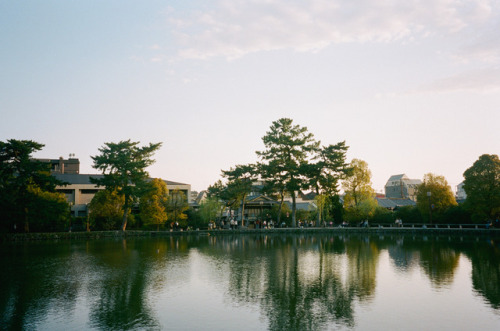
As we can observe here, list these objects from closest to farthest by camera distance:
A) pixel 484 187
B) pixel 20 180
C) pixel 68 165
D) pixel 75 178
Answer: pixel 20 180
pixel 484 187
pixel 75 178
pixel 68 165

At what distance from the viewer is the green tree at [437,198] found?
52188 mm

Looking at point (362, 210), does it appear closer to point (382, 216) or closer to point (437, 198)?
point (382, 216)

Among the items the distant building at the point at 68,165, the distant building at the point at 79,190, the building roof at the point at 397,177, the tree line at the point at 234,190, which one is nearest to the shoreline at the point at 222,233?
the tree line at the point at 234,190

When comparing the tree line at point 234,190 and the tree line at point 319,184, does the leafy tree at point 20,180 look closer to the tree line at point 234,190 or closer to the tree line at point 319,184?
the tree line at point 234,190

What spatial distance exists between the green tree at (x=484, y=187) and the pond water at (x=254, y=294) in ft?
74.1

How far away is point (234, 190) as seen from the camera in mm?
57969

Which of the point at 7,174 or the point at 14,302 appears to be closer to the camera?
the point at 14,302

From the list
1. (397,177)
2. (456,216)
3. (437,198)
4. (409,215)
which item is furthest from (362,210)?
(397,177)

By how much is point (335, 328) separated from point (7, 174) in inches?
1747

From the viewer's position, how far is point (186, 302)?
45.9ft

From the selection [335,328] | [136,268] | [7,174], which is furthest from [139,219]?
[335,328]

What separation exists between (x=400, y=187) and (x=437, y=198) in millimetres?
75826

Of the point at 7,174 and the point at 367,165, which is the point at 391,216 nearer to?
the point at 367,165

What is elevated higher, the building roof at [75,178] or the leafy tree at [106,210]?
the building roof at [75,178]
